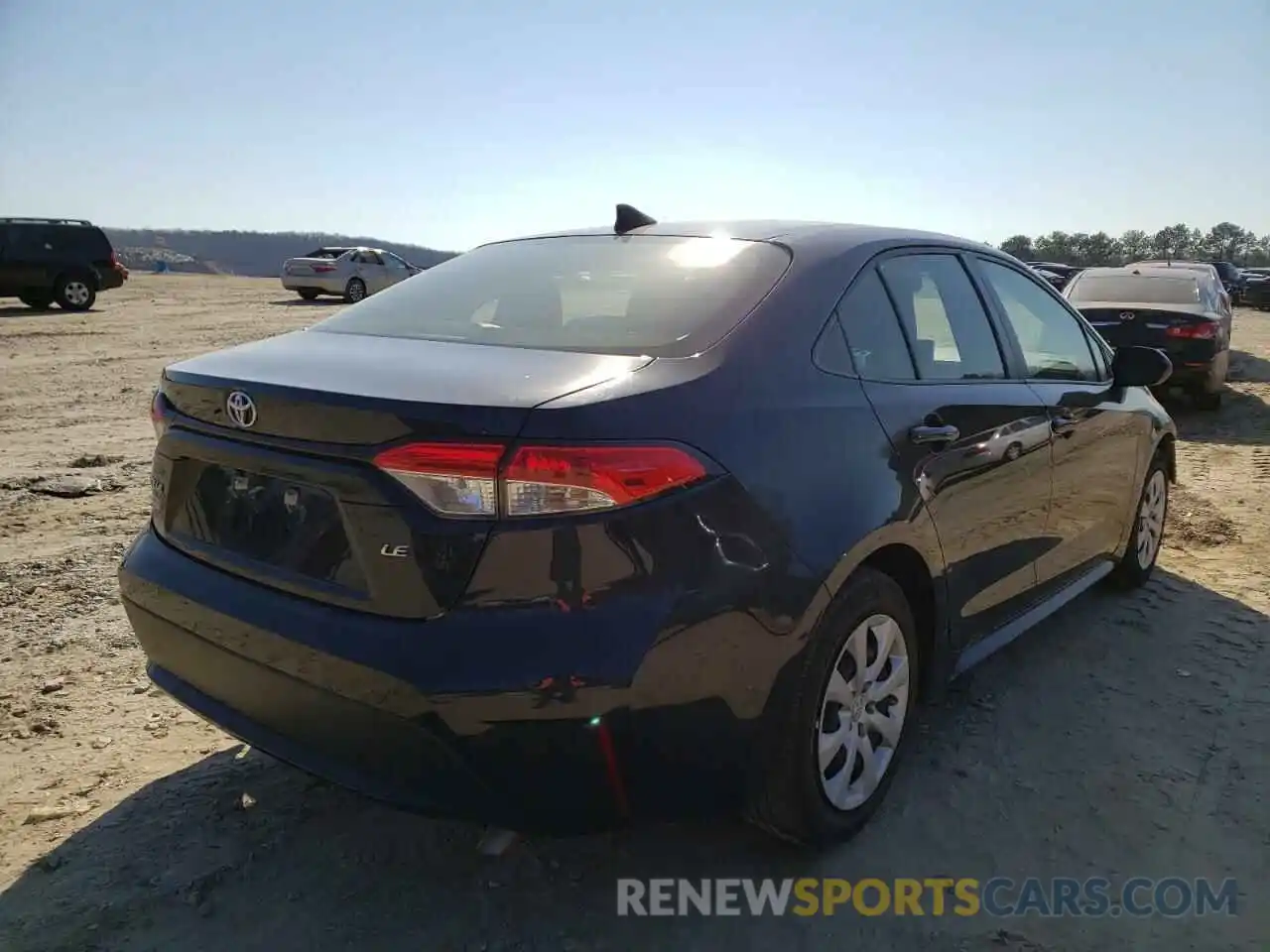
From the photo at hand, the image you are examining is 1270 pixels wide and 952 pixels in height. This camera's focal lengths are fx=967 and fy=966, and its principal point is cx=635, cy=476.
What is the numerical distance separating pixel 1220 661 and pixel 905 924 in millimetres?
2335

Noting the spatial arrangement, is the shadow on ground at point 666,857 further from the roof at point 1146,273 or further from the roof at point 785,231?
the roof at point 1146,273

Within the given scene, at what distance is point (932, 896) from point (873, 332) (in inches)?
60.9

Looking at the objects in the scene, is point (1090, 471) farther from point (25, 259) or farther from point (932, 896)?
point (25, 259)

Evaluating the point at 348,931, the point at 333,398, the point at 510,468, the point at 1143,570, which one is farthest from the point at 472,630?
the point at 1143,570

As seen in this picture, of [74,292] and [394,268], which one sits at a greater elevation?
[394,268]

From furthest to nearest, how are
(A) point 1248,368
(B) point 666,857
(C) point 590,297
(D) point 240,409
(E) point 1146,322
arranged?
(A) point 1248,368 < (E) point 1146,322 < (C) point 590,297 < (B) point 666,857 < (D) point 240,409

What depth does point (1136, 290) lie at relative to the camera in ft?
34.7

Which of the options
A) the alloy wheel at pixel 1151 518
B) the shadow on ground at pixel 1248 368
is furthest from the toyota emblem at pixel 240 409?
the shadow on ground at pixel 1248 368

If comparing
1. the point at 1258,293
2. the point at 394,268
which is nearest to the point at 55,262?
the point at 394,268

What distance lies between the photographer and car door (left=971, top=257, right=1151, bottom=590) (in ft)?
11.9

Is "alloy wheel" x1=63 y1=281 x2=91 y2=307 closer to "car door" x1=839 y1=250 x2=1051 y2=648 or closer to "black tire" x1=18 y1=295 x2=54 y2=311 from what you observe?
"black tire" x1=18 y1=295 x2=54 y2=311

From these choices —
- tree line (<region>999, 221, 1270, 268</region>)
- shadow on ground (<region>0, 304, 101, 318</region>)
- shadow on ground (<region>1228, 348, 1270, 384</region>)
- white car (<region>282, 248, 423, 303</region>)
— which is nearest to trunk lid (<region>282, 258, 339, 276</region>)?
white car (<region>282, 248, 423, 303</region>)

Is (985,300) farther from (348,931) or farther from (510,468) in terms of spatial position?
(348,931)

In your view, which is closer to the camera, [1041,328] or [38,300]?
[1041,328]
